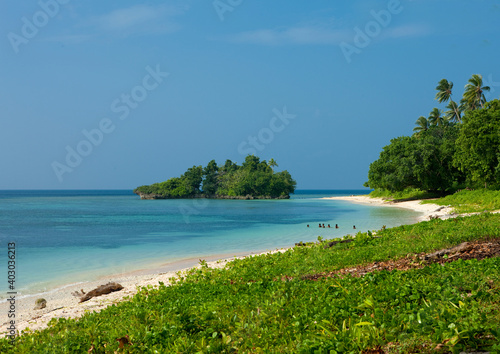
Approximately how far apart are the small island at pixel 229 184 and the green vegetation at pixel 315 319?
131m

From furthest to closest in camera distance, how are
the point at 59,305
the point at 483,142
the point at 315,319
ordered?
1. the point at 483,142
2. the point at 59,305
3. the point at 315,319

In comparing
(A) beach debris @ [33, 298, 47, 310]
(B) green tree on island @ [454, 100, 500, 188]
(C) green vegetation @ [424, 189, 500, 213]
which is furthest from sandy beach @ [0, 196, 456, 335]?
(B) green tree on island @ [454, 100, 500, 188]

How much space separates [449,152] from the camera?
200ft

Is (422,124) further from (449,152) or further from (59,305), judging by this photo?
(59,305)

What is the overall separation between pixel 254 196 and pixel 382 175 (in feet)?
246

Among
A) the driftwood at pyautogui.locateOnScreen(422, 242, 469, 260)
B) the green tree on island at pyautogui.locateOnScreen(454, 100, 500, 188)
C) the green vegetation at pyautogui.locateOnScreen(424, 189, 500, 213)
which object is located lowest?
the green vegetation at pyautogui.locateOnScreen(424, 189, 500, 213)

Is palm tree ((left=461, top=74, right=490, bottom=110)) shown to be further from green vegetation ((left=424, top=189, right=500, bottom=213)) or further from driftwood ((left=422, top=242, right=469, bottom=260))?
driftwood ((left=422, top=242, right=469, bottom=260))

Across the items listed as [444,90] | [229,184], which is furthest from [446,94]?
[229,184]

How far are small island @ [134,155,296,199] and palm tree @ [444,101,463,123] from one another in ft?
233

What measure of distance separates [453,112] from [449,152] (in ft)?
59.8

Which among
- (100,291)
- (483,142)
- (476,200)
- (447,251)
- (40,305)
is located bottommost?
(476,200)

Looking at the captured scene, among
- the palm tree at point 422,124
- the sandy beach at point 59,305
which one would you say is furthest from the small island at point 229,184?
the sandy beach at point 59,305

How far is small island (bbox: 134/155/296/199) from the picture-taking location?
463 ft

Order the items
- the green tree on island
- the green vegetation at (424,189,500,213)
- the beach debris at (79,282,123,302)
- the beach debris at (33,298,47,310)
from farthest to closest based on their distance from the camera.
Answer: the green tree on island
the green vegetation at (424,189,500,213)
the beach debris at (79,282,123,302)
the beach debris at (33,298,47,310)
